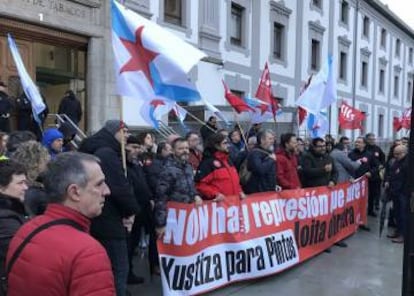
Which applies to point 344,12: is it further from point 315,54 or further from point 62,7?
point 62,7

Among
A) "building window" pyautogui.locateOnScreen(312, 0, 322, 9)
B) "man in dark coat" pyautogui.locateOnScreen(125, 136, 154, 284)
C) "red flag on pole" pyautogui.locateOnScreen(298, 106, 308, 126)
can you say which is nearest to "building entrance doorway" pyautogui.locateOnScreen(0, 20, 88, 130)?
"red flag on pole" pyautogui.locateOnScreen(298, 106, 308, 126)

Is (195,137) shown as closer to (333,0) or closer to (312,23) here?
(312,23)

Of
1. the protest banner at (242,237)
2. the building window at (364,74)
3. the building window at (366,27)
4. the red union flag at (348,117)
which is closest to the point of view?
the protest banner at (242,237)

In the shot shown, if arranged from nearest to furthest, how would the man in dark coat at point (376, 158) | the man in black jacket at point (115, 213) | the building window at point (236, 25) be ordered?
the man in black jacket at point (115, 213), the man in dark coat at point (376, 158), the building window at point (236, 25)

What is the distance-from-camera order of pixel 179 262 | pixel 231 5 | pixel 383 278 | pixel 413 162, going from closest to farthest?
pixel 413 162
pixel 179 262
pixel 383 278
pixel 231 5

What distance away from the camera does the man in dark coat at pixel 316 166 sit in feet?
26.8

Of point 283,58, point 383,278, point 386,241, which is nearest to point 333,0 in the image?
point 283,58

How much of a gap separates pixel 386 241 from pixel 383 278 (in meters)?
2.44

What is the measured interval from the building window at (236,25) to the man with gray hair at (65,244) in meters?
17.0

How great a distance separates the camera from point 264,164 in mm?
6895

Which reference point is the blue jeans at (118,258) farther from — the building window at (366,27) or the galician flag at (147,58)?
the building window at (366,27)

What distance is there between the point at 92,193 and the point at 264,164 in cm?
499

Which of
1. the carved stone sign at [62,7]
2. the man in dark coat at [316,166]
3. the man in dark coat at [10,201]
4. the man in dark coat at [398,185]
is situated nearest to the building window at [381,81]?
the carved stone sign at [62,7]

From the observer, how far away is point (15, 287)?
1923 mm
